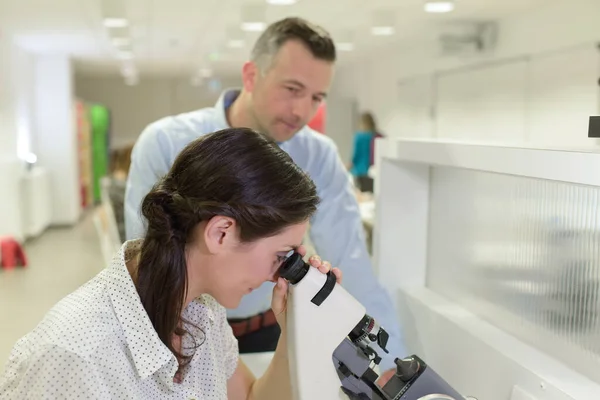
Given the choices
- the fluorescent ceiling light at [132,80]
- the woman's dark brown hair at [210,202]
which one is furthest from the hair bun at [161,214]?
the fluorescent ceiling light at [132,80]

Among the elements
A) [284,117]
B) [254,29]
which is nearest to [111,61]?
[254,29]

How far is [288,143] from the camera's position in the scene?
1.86 meters

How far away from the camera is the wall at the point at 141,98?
14.0 m

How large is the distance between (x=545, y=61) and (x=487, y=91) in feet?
3.11

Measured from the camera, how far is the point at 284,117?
1661 mm

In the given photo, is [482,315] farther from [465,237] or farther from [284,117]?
[284,117]

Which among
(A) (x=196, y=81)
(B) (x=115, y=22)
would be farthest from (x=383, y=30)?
(A) (x=196, y=81)

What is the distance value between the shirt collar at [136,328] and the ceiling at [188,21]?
4.39m

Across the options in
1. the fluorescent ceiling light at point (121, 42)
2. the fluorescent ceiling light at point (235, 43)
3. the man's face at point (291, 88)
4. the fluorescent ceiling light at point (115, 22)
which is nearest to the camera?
the man's face at point (291, 88)

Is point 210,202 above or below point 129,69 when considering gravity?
below

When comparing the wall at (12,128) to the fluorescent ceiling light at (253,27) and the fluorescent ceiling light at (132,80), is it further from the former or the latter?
the fluorescent ceiling light at (132,80)

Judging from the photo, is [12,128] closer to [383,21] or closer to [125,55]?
[125,55]

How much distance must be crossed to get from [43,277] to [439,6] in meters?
4.22

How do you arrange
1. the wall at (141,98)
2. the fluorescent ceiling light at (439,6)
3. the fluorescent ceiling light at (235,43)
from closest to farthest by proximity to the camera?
1. the fluorescent ceiling light at (439,6)
2. the fluorescent ceiling light at (235,43)
3. the wall at (141,98)
